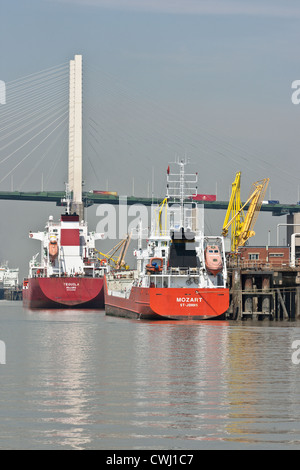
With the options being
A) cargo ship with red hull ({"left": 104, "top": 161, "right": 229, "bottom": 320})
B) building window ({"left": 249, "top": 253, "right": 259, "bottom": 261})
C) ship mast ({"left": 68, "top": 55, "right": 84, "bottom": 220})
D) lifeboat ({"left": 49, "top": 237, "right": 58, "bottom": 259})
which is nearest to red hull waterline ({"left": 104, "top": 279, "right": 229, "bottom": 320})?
cargo ship with red hull ({"left": 104, "top": 161, "right": 229, "bottom": 320})

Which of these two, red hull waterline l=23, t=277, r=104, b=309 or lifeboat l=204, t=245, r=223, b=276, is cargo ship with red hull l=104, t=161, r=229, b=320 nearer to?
lifeboat l=204, t=245, r=223, b=276

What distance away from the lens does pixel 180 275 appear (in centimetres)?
6103

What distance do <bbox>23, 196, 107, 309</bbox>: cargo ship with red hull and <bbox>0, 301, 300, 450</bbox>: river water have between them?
4963 centimetres

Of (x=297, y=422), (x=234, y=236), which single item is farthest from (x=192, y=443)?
(x=234, y=236)

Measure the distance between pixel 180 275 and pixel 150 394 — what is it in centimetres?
3516

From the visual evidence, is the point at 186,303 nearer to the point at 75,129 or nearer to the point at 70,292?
the point at 70,292

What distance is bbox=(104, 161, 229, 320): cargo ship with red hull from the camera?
5959cm

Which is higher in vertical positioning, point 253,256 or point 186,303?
point 253,256

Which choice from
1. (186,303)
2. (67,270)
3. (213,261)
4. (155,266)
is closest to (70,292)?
(67,270)

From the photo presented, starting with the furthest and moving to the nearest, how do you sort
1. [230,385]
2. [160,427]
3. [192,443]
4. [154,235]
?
[154,235] → [230,385] → [160,427] → [192,443]

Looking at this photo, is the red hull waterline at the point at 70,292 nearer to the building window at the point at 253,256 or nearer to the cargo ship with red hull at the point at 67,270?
the cargo ship with red hull at the point at 67,270

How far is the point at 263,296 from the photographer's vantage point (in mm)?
68000

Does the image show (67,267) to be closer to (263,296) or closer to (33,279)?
(33,279)

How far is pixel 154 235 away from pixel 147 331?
16277mm
